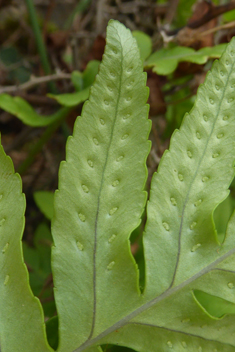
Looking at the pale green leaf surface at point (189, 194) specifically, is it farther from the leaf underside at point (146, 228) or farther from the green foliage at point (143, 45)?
the green foliage at point (143, 45)

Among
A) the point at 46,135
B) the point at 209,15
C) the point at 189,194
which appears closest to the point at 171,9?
the point at 209,15

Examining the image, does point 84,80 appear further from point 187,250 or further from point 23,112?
point 187,250

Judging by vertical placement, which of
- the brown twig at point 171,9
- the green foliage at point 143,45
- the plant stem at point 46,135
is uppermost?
the brown twig at point 171,9

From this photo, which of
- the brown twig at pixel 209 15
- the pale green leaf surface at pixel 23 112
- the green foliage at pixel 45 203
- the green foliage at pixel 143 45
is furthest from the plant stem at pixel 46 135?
the brown twig at pixel 209 15

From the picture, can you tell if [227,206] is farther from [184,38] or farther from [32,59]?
[32,59]

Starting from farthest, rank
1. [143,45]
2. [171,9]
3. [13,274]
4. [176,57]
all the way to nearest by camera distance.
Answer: [171,9]
[143,45]
[176,57]
[13,274]

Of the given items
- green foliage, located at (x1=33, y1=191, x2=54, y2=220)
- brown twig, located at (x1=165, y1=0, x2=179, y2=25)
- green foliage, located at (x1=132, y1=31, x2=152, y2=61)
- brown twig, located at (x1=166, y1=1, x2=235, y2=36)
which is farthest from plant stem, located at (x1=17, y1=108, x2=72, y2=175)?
brown twig, located at (x1=165, y1=0, x2=179, y2=25)
